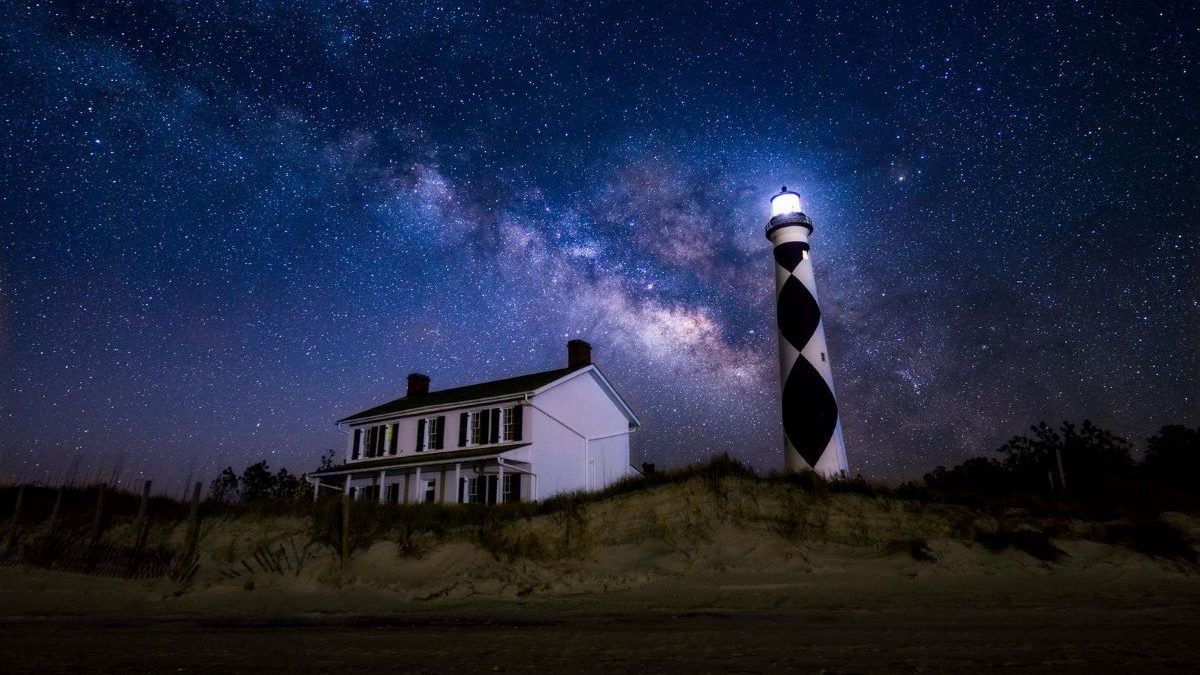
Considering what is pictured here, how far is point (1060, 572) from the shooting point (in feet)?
32.5

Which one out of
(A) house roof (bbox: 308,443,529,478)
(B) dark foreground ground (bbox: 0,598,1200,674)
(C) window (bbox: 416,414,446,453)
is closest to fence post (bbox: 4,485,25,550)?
(B) dark foreground ground (bbox: 0,598,1200,674)

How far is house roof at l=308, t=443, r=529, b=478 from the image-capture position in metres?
23.5

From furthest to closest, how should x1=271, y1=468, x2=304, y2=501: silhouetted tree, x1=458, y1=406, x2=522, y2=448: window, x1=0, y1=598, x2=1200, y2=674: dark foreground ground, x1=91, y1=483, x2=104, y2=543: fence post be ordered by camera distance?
x1=271, y1=468, x2=304, y2=501: silhouetted tree → x1=458, y1=406, x2=522, y2=448: window → x1=91, y1=483, x2=104, y2=543: fence post → x1=0, y1=598, x2=1200, y2=674: dark foreground ground

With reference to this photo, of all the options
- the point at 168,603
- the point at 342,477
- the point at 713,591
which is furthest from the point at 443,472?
the point at 713,591

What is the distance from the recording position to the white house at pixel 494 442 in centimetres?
2370

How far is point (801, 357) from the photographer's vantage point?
732 inches

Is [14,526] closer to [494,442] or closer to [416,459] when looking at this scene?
[416,459]

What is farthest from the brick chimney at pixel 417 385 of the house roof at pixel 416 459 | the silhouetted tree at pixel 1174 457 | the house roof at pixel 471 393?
the silhouetted tree at pixel 1174 457

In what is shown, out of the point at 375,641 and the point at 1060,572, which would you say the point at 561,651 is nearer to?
the point at 375,641

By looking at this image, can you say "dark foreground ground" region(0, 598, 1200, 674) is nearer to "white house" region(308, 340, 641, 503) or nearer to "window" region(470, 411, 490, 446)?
"white house" region(308, 340, 641, 503)

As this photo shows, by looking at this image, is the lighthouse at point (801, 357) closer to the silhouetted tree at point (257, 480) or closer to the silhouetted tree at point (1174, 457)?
the silhouetted tree at point (1174, 457)

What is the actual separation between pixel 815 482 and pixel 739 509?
1.78 m

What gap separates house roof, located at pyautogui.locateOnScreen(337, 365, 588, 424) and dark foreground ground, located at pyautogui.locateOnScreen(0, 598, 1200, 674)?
664 inches

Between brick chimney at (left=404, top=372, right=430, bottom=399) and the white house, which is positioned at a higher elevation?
brick chimney at (left=404, top=372, right=430, bottom=399)
